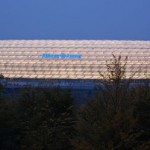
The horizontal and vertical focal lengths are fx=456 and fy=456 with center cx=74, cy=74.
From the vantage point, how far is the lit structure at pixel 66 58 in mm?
56094

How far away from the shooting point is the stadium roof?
5622 centimetres

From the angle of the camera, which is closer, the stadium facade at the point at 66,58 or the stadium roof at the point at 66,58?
the stadium facade at the point at 66,58

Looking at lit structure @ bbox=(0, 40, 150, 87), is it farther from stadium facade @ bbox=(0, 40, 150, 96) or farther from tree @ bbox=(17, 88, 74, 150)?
tree @ bbox=(17, 88, 74, 150)

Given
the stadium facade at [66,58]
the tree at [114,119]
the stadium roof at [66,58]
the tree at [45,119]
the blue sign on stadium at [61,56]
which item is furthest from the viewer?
the blue sign on stadium at [61,56]

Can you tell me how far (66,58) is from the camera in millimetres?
57781

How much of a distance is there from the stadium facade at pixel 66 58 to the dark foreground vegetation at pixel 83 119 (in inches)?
1511

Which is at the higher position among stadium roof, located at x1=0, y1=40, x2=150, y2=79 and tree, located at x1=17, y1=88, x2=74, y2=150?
stadium roof, located at x1=0, y1=40, x2=150, y2=79

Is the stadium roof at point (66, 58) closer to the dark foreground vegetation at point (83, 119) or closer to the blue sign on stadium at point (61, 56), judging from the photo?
the blue sign on stadium at point (61, 56)

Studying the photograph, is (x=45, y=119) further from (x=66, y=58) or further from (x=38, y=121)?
(x=66, y=58)

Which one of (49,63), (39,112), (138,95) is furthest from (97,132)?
(49,63)

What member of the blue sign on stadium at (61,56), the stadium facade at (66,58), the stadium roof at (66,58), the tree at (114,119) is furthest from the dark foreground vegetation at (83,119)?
the blue sign on stadium at (61,56)

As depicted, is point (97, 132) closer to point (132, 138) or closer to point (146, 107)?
point (132, 138)

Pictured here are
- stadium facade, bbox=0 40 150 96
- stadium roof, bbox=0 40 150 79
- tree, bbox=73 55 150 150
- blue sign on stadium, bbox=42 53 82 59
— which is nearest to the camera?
tree, bbox=73 55 150 150

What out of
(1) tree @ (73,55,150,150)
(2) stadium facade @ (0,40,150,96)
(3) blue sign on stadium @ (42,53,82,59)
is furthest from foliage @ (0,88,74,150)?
(3) blue sign on stadium @ (42,53,82,59)
